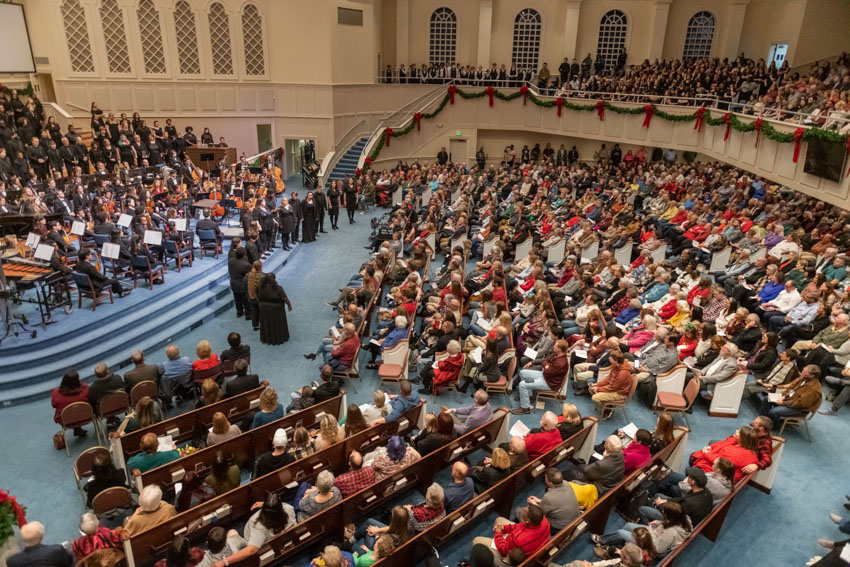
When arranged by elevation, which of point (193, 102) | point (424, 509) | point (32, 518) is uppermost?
point (193, 102)

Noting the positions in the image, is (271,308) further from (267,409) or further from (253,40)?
(253,40)

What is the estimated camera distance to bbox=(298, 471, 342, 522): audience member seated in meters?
5.39

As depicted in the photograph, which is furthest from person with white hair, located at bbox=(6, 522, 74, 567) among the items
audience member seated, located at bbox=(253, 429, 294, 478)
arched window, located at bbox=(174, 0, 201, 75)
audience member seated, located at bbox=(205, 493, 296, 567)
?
arched window, located at bbox=(174, 0, 201, 75)

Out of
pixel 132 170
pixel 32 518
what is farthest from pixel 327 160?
pixel 32 518

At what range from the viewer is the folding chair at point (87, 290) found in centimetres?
1009

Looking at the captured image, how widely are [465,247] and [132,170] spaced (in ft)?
36.0

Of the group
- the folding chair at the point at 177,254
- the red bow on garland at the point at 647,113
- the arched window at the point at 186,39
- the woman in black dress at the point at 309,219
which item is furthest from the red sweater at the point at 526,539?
the arched window at the point at 186,39

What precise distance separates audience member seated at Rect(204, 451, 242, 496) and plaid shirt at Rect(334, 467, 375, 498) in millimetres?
1082

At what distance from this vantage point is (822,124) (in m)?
12.8

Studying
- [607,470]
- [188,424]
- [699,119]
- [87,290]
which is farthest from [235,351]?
A: [699,119]

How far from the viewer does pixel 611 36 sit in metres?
26.8

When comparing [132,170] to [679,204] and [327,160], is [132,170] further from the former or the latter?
[679,204]

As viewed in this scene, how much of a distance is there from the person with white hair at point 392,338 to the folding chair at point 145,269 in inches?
190

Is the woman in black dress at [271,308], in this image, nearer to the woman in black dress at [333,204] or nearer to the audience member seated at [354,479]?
the audience member seated at [354,479]
